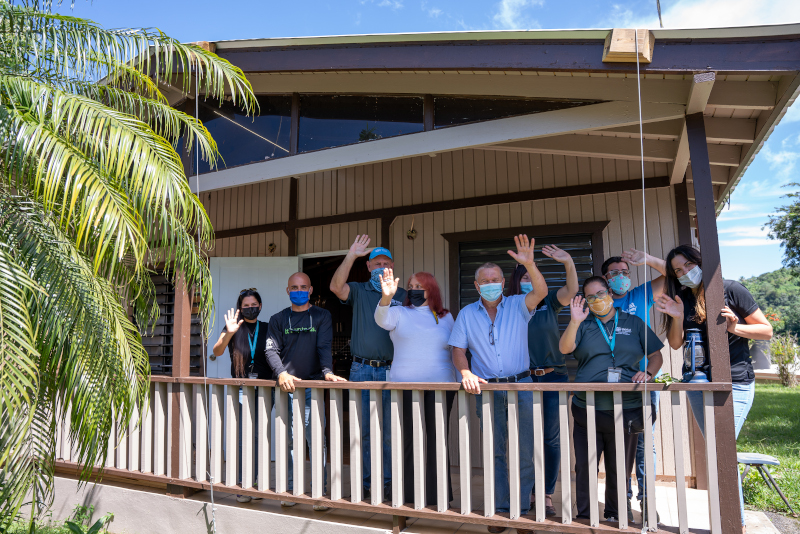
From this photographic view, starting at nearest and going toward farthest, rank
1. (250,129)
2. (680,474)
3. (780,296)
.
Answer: (680,474)
(250,129)
(780,296)

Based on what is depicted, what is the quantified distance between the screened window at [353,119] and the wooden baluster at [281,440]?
1.96 metres

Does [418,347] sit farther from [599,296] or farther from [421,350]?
[599,296]

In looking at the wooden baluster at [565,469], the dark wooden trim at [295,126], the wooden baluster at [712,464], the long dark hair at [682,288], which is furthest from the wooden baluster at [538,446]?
the dark wooden trim at [295,126]

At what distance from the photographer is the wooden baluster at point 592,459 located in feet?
9.86

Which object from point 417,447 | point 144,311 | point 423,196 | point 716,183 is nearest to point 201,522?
point 144,311

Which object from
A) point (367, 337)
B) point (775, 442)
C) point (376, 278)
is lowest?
point (775, 442)

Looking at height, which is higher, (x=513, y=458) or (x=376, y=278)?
(x=376, y=278)

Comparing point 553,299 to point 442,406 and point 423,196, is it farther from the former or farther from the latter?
point 423,196

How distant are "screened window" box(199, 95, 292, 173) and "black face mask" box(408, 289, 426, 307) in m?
1.77

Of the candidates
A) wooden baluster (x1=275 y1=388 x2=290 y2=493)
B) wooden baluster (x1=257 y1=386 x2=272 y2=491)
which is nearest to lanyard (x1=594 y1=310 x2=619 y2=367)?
wooden baluster (x1=275 y1=388 x2=290 y2=493)

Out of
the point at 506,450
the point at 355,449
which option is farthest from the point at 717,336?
the point at 355,449

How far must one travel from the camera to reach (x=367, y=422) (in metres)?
3.95

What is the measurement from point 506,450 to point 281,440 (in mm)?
1487

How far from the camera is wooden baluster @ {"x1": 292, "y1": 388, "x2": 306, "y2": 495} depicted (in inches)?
149
